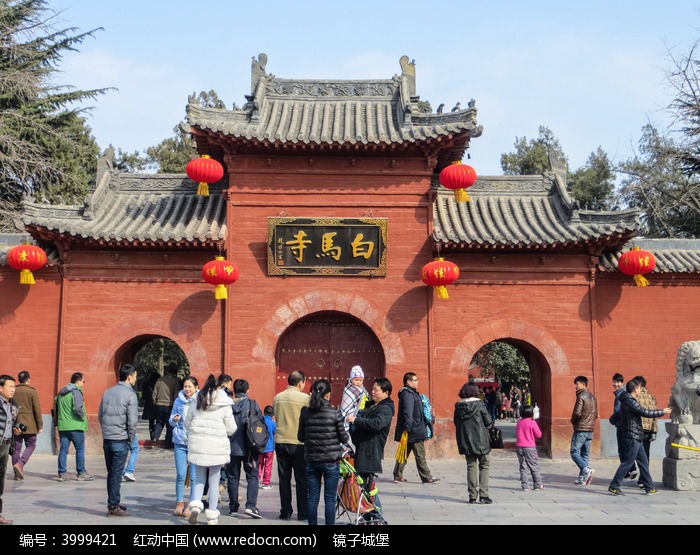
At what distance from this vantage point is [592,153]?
3500 cm

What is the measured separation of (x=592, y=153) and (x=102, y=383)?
2775 cm

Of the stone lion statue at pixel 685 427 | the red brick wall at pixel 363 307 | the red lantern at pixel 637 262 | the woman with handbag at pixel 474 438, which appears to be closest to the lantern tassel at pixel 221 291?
the red brick wall at pixel 363 307

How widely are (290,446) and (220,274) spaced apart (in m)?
5.72

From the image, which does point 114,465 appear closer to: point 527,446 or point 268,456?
point 268,456

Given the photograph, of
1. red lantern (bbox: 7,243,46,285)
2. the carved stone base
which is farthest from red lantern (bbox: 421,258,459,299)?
red lantern (bbox: 7,243,46,285)

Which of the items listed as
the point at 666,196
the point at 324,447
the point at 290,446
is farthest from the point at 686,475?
the point at 666,196

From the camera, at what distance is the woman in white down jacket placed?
23.9 ft

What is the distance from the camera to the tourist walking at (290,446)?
793 cm

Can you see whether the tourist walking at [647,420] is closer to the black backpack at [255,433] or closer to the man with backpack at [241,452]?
the black backpack at [255,433]

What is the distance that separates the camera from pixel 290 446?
794 cm

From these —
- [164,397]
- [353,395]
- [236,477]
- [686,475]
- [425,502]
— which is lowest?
[425,502]

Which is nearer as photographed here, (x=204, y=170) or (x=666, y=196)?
(x=204, y=170)
